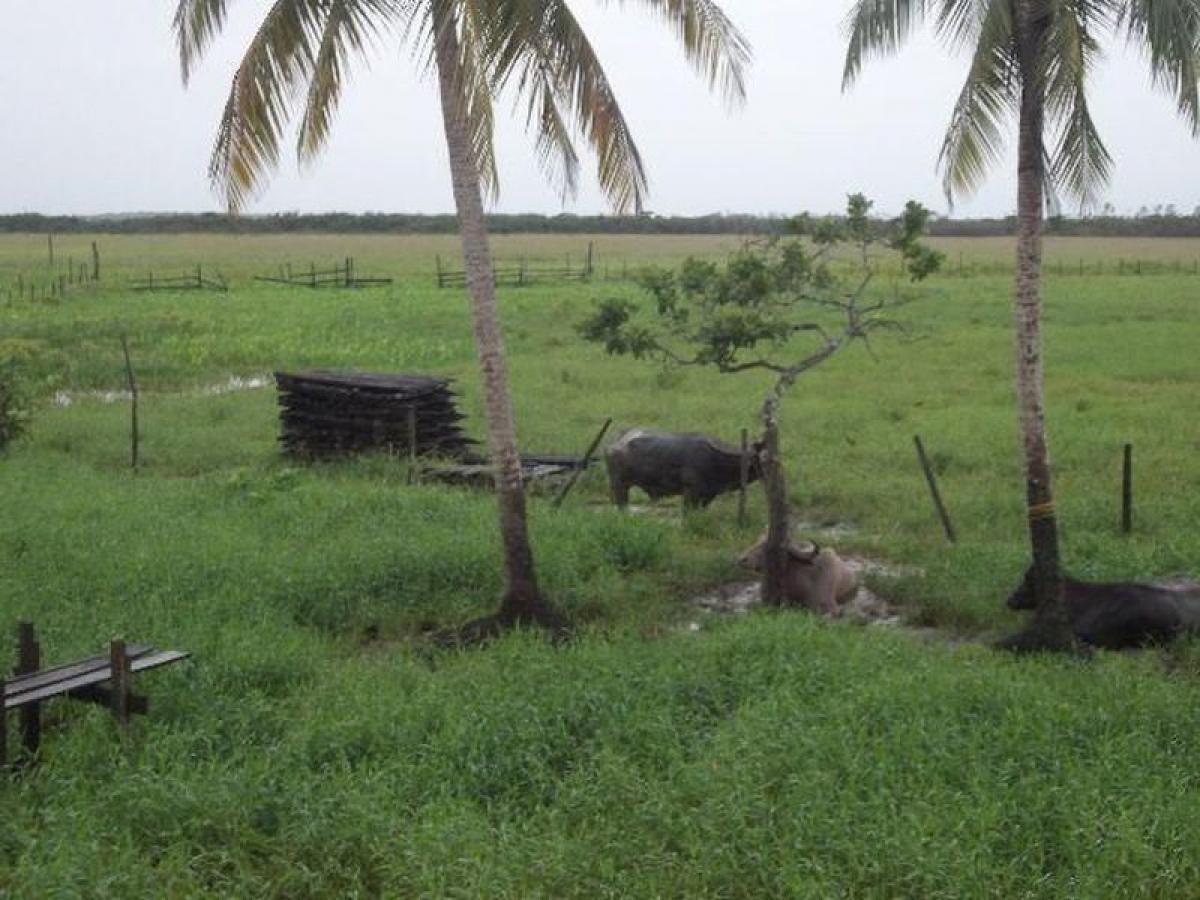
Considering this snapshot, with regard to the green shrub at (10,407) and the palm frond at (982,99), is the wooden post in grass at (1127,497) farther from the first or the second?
the green shrub at (10,407)

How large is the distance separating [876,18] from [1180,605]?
16.2 feet

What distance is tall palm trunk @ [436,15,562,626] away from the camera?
34.8 feet

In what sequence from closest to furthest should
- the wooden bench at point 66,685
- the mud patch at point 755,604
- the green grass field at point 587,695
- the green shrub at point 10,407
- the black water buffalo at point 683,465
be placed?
1. the green grass field at point 587,695
2. the wooden bench at point 66,685
3. the mud patch at point 755,604
4. the black water buffalo at point 683,465
5. the green shrub at point 10,407

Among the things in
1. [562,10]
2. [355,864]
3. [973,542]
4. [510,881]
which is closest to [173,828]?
[355,864]

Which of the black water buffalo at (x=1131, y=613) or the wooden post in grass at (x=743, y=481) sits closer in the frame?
the black water buffalo at (x=1131, y=613)

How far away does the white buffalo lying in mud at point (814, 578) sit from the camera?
463 inches

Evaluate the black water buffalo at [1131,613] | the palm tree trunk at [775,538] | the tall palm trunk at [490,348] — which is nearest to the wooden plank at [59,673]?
the tall palm trunk at [490,348]

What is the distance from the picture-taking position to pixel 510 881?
6574 mm

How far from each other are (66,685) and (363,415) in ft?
35.1

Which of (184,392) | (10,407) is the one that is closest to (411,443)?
(10,407)

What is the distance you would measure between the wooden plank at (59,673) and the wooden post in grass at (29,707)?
0.08m

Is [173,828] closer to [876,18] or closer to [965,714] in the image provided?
[965,714]

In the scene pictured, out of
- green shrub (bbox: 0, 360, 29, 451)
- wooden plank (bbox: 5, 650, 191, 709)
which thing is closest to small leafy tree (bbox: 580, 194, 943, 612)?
wooden plank (bbox: 5, 650, 191, 709)

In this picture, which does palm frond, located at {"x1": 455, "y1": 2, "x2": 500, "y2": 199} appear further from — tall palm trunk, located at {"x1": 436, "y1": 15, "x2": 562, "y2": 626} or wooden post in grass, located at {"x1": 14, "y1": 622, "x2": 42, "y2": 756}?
wooden post in grass, located at {"x1": 14, "y1": 622, "x2": 42, "y2": 756}
